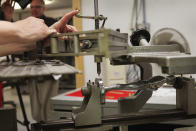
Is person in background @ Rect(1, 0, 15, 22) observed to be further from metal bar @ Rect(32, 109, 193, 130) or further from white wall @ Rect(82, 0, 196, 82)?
white wall @ Rect(82, 0, 196, 82)

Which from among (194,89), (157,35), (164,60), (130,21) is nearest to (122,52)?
(164,60)

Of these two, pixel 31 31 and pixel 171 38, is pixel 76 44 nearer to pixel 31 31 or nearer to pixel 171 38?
pixel 31 31

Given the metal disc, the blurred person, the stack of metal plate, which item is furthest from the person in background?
the metal disc

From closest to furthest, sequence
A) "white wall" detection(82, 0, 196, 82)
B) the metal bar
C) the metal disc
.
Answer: the metal bar, the metal disc, "white wall" detection(82, 0, 196, 82)

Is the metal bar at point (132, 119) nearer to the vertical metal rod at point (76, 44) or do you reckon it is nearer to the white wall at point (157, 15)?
the vertical metal rod at point (76, 44)

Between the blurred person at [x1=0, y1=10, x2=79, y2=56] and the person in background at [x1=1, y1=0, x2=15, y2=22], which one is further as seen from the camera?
the person in background at [x1=1, y1=0, x2=15, y2=22]

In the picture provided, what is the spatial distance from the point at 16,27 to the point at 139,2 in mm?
1821

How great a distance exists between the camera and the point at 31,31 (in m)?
0.64

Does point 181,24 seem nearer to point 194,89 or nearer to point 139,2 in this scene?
point 139,2

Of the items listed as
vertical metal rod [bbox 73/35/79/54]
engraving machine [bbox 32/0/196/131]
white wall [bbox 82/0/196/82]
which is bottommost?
engraving machine [bbox 32/0/196/131]

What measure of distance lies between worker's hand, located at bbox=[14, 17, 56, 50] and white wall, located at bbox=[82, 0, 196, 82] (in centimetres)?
169

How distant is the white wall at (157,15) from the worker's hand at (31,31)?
66.4 inches

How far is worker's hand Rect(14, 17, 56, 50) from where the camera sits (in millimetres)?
628

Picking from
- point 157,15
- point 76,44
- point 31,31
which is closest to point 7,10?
point 31,31
